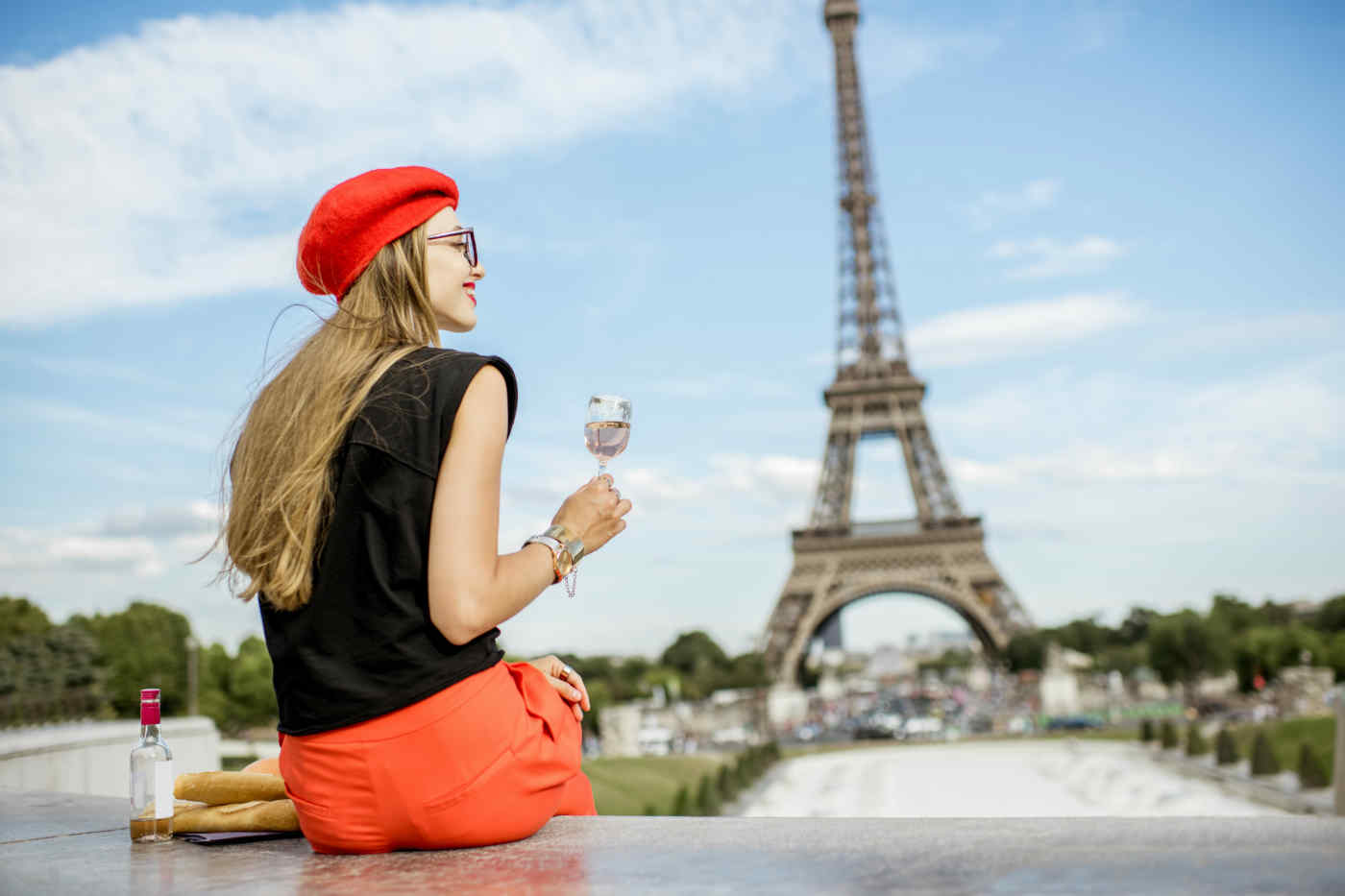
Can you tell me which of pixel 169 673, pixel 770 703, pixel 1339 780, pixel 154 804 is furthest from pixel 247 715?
pixel 154 804

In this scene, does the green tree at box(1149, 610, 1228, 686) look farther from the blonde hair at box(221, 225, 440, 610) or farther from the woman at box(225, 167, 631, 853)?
the blonde hair at box(221, 225, 440, 610)

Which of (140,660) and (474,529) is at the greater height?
(474,529)

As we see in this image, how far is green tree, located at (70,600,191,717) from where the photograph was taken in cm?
4619

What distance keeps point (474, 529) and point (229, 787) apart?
4.24 feet

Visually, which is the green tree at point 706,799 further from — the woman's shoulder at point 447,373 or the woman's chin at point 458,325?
the woman's shoulder at point 447,373

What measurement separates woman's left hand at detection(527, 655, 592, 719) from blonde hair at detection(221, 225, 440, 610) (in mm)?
617

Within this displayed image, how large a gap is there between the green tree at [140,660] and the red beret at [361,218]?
45.1 metres

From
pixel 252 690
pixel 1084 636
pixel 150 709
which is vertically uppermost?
pixel 150 709

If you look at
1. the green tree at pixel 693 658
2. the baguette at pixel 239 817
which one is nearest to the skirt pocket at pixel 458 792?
the baguette at pixel 239 817

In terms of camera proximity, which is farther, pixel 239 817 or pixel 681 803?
pixel 681 803

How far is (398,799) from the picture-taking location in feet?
8.50

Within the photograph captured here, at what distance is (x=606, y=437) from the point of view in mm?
3074

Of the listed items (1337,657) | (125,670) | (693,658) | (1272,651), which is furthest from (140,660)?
(1337,657)

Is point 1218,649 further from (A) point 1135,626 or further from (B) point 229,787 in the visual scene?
(B) point 229,787
